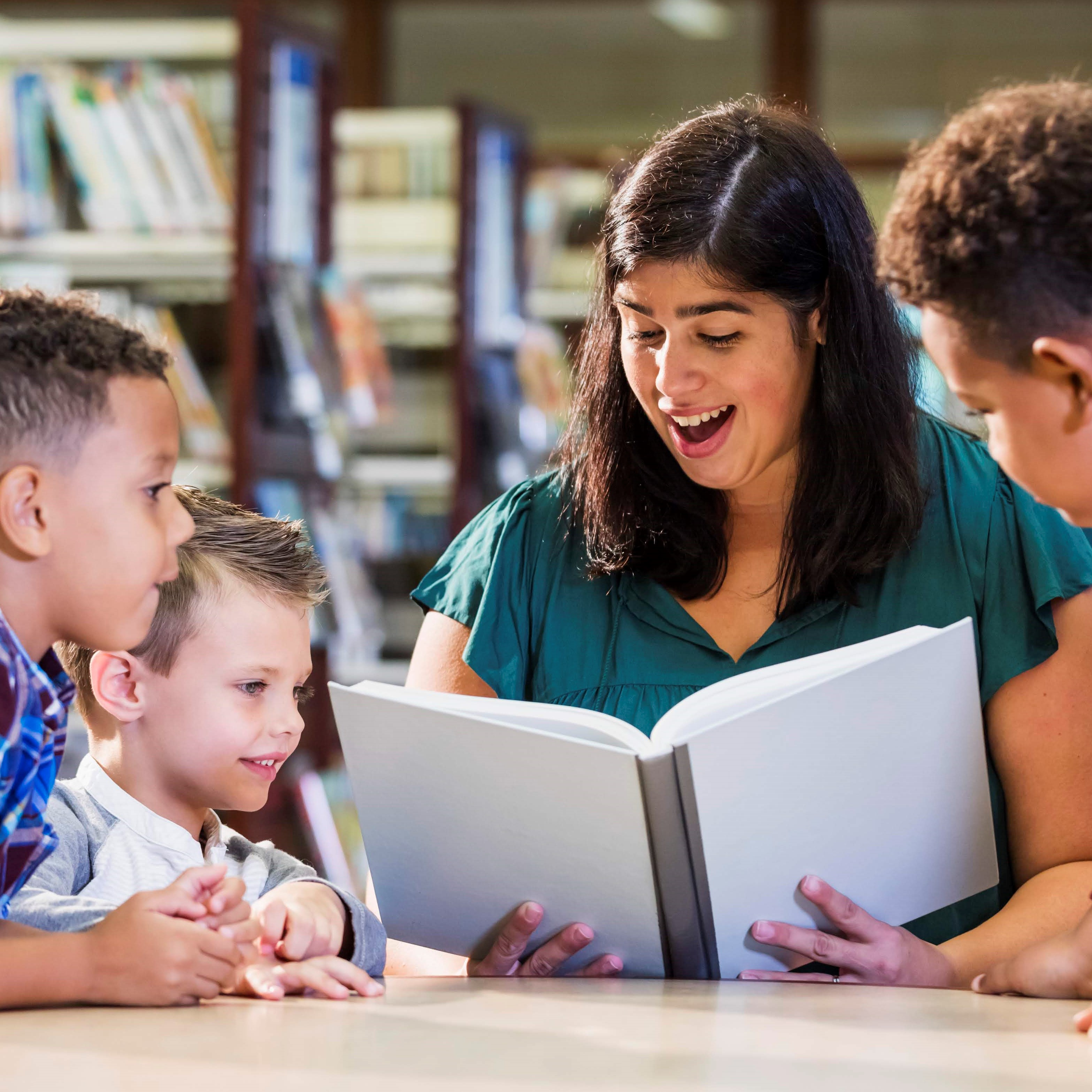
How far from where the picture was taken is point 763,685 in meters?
1.09

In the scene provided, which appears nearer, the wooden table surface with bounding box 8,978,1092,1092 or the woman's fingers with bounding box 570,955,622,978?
the wooden table surface with bounding box 8,978,1092,1092

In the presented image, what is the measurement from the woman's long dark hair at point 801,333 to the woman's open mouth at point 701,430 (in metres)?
0.10

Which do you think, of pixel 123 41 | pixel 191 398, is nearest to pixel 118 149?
pixel 123 41

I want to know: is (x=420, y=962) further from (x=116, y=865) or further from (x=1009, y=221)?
Answer: (x=1009, y=221)

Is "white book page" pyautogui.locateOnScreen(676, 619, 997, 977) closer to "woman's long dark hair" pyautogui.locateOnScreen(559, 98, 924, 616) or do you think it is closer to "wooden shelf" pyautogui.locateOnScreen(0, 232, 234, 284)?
"woman's long dark hair" pyautogui.locateOnScreen(559, 98, 924, 616)

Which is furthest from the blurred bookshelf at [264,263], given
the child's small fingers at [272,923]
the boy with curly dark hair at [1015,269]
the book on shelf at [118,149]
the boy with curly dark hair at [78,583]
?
the boy with curly dark hair at [1015,269]

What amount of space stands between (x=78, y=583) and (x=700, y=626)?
0.62m

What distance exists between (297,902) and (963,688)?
531 millimetres

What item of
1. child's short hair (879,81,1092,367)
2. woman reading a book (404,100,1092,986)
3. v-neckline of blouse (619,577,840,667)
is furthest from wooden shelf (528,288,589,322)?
child's short hair (879,81,1092,367)

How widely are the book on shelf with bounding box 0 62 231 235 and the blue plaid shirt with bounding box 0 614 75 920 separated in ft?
7.71

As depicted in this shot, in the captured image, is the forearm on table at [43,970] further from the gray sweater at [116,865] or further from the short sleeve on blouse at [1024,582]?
the short sleeve on blouse at [1024,582]

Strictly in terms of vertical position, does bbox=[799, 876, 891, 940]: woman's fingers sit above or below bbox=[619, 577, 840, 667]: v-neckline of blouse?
below

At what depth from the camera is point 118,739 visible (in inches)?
50.2

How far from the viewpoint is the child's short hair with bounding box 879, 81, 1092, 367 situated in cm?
86
